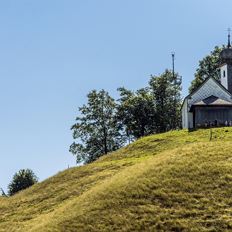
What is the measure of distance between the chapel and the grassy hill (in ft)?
66.4

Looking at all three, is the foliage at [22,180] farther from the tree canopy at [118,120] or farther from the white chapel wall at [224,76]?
the white chapel wall at [224,76]

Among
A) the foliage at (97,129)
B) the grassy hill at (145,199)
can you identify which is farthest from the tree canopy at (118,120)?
the grassy hill at (145,199)

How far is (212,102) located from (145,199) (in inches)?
1346

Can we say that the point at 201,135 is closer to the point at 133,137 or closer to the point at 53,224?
the point at 53,224

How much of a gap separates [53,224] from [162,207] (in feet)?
18.7

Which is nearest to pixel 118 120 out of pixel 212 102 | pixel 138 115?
pixel 138 115

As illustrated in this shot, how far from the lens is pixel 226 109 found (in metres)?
63.6

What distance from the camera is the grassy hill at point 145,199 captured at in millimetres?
29516

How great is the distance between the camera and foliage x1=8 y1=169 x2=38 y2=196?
251 feet

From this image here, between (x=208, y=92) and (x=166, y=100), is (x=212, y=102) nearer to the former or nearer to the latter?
(x=208, y=92)

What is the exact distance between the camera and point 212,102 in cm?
6462

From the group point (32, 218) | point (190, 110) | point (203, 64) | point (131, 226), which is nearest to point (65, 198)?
point (32, 218)

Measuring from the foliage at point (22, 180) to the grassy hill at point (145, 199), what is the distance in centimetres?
3133

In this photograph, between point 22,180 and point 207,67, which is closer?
point 22,180
